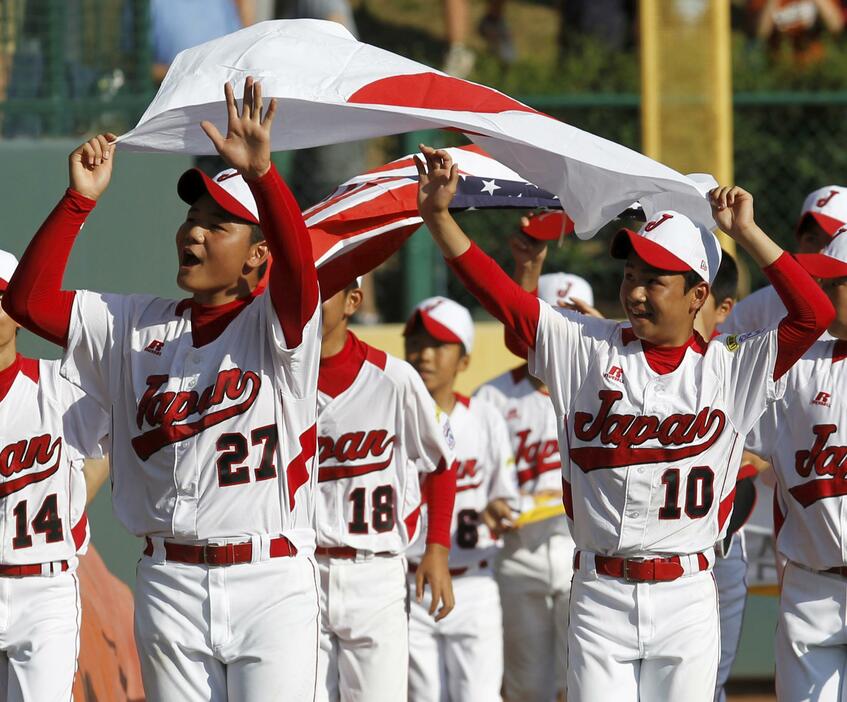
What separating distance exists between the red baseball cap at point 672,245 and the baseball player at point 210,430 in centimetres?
112

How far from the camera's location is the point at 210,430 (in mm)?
4219

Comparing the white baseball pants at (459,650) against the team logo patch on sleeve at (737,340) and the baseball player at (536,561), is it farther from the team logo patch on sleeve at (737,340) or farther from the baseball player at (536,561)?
the team logo patch on sleeve at (737,340)

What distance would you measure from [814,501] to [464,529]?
2044 millimetres

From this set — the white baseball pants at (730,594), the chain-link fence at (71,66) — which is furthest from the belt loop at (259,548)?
the chain-link fence at (71,66)

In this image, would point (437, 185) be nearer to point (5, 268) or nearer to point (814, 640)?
point (5, 268)

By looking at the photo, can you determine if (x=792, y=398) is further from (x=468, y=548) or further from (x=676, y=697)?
(x=468, y=548)

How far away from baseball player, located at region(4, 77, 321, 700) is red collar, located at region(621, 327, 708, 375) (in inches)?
43.6

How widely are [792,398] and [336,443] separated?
1.70m

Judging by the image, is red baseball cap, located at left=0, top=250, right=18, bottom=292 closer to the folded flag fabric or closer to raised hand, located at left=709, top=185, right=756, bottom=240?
the folded flag fabric

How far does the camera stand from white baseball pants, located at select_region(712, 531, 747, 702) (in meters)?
5.96

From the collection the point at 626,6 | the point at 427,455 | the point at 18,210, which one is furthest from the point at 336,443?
the point at 626,6

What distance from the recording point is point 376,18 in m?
14.4

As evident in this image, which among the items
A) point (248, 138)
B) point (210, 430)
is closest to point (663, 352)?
point (210, 430)

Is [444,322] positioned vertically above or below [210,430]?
above
